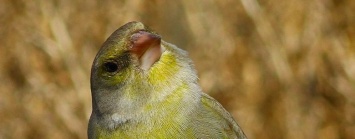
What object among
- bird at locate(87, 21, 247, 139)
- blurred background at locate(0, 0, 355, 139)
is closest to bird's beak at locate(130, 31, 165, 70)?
bird at locate(87, 21, 247, 139)

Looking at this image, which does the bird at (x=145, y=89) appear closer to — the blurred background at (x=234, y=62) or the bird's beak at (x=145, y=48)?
the bird's beak at (x=145, y=48)

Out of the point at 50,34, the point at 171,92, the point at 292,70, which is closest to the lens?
the point at 171,92

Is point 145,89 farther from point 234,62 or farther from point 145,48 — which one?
point 234,62

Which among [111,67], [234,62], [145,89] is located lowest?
[145,89]

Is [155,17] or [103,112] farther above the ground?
[155,17]

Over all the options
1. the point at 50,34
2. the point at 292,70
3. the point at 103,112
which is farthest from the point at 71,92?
the point at 103,112

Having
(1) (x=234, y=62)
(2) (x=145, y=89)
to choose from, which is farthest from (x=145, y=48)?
(1) (x=234, y=62)

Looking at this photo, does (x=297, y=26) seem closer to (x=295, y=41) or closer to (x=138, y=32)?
(x=295, y=41)
